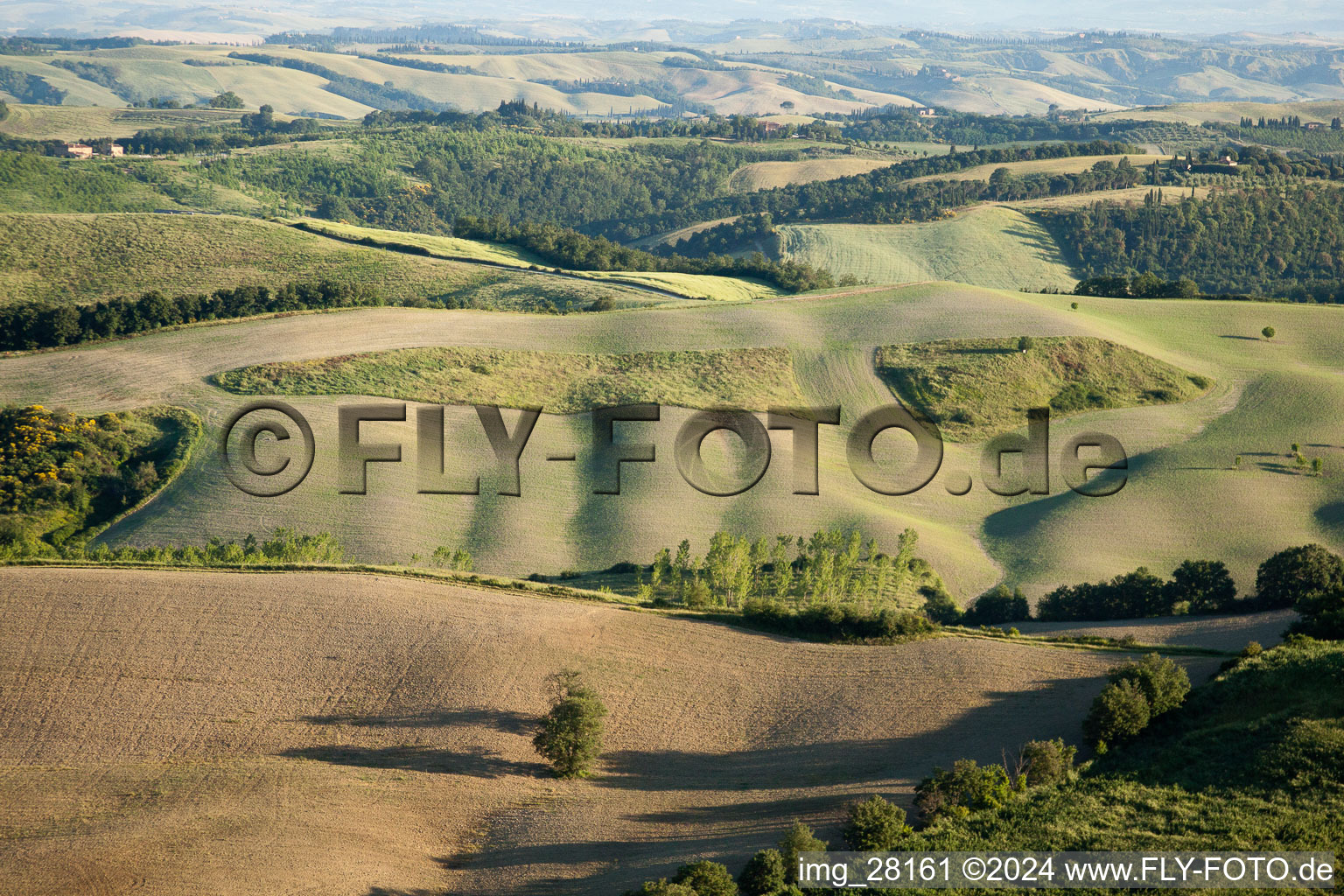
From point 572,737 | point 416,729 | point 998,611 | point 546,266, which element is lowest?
point 998,611

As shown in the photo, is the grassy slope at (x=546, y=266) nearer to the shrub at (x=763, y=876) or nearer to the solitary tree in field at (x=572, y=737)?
the solitary tree in field at (x=572, y=737)

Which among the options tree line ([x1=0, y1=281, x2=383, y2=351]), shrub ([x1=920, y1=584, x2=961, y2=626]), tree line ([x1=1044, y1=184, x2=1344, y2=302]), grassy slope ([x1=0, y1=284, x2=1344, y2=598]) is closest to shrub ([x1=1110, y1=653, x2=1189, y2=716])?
shrub ([x1=920, y1=584, x2=961, y2=626])

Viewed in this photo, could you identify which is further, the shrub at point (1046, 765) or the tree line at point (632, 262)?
the tree line at point (632, 262)

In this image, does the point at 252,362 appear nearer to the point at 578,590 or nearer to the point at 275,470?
A: the point at 275,470

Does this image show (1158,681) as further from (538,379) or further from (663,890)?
(538,379)

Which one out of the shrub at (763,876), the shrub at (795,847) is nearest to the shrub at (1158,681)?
the shrub at (795,847)

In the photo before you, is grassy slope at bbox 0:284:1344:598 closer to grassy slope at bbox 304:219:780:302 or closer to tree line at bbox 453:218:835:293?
grassy slope at bbox 304:219:780:302

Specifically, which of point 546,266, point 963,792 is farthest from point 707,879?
point 546,266
